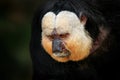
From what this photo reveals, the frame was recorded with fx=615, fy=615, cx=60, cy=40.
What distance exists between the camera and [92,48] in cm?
526

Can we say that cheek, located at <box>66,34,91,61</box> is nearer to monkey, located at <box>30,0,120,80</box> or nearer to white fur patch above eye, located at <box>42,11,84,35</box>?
monkey, located at <box>30,0,120,80</box>

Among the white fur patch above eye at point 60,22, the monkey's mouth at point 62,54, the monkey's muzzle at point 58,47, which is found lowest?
the monkey's mouth at point 62,54

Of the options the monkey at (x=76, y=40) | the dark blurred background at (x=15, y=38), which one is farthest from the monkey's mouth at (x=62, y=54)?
the dark blurred background at (x=15, y=38)

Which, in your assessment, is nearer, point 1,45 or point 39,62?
point 39,62

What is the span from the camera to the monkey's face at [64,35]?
4922 millimetres

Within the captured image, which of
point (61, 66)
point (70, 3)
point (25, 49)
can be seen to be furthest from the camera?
point (25, 49)

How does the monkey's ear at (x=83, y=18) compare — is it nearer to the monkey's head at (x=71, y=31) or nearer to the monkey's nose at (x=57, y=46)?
the monkey's head at (x=71, y=31)

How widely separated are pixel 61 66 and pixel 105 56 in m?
0.40

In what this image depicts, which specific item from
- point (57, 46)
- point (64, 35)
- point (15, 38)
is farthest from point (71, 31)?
point (15, 38)

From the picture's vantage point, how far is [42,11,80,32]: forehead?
16.1ft

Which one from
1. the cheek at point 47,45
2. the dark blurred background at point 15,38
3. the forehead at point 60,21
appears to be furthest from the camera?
the dark blurred background at point 15,38

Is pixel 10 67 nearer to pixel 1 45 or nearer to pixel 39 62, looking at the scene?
pixel 1 45

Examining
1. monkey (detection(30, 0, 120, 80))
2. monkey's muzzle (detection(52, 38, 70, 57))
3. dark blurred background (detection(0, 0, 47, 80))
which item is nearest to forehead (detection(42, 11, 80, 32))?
monkey (detection(30, 0, 120, 80))

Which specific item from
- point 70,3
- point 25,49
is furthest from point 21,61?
point 70,3
